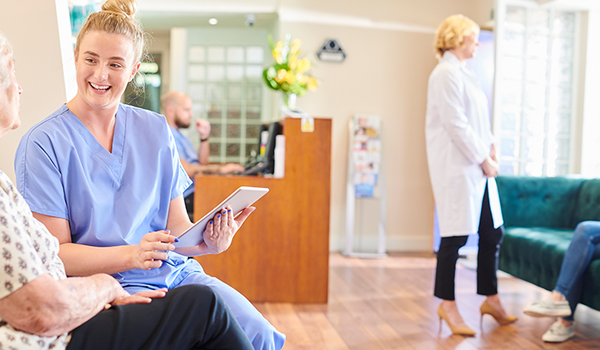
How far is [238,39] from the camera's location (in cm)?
572

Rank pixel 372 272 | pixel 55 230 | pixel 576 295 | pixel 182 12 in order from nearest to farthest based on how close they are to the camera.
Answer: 1. pixel 55 230
2. pixel 576 295
3. pixel 372 272
4. pixel 182 12

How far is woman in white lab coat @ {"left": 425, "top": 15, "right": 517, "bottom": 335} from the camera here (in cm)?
254

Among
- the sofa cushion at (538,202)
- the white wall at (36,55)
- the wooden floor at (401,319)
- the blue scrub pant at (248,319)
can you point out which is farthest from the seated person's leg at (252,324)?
the sofa cushion at (538,202)

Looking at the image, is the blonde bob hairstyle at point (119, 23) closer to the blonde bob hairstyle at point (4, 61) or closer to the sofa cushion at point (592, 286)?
the blonde bob hairstyle at point (4, 61)

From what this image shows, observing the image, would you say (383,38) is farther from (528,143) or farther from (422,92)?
(528,143)

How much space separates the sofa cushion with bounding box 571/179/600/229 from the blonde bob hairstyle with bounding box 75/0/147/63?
281 centimetres

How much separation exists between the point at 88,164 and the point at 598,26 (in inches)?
183

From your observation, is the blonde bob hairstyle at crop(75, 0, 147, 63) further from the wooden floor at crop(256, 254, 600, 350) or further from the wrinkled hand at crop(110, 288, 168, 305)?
the wooden floor at crop(256, 254, 600, 350)

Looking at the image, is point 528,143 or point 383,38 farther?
point 383,38

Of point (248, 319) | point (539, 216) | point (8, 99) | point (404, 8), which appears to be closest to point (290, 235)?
point (539, 216)

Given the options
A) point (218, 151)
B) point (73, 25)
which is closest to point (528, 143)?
point (218, 151)

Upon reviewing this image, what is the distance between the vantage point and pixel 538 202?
3.28 meters

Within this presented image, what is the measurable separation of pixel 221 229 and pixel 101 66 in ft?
1.52

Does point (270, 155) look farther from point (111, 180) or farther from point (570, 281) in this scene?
point (111, 180)
